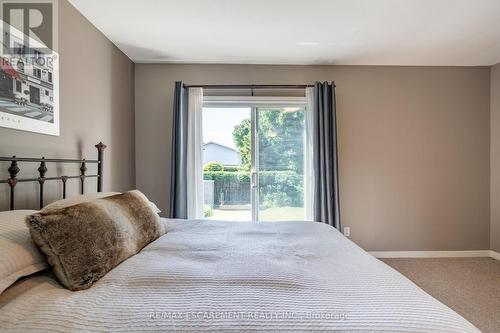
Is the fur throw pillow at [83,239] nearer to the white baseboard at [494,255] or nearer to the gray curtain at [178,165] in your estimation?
the gray curtain at [178,165]

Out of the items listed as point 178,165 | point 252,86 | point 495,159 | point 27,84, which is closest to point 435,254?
point 495,159

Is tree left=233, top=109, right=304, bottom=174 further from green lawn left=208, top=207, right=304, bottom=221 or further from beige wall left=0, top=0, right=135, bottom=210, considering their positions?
beige wall left=0, top=0, right=135, bottom=210

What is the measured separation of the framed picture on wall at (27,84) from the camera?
1460 millimetres

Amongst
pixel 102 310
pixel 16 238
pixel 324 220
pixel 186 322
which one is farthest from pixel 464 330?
pixel 324 220

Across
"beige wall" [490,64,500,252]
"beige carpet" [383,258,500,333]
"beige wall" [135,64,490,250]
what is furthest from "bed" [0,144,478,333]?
"beige wall" [490,64,500,252]

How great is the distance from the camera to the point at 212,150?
3.24m

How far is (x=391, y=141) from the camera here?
128 inches

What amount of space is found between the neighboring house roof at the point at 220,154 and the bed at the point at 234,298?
1.96m

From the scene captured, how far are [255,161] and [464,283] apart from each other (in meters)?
2.44

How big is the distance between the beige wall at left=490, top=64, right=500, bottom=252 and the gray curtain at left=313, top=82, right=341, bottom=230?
2.04m

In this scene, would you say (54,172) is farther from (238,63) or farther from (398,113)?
(398,113)

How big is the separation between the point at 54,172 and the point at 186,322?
1.68 metres

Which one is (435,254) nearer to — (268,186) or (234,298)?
(268,186)

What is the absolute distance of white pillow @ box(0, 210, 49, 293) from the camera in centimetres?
90
